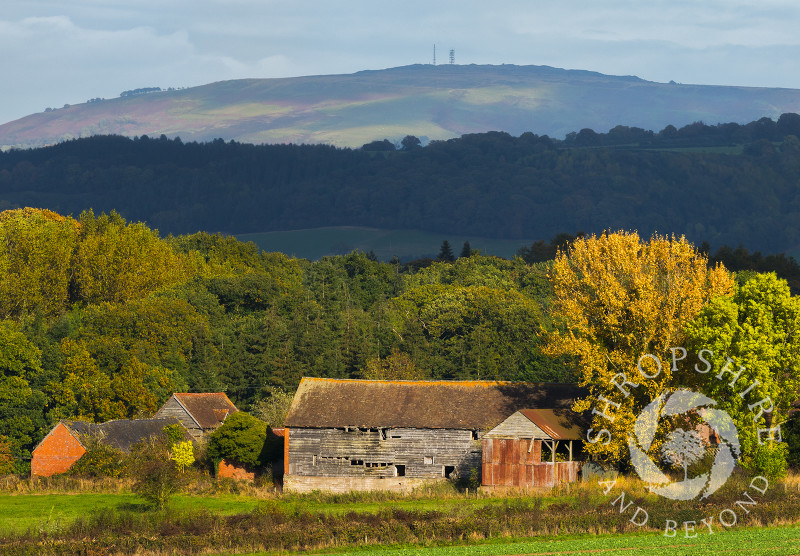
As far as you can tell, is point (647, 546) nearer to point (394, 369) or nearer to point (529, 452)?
point (529, 452)

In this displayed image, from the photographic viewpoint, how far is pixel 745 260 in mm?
118438

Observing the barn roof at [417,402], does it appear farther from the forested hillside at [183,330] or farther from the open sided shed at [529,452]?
the forested hillside at [183,330]

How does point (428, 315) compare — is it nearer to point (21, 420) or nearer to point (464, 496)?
point (21, 420)

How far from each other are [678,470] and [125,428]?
3008 centimetres

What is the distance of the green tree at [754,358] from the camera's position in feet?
151

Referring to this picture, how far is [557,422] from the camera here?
53.1 m

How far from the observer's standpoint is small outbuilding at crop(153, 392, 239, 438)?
6806 cm

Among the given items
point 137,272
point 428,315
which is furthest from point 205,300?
point 428,315

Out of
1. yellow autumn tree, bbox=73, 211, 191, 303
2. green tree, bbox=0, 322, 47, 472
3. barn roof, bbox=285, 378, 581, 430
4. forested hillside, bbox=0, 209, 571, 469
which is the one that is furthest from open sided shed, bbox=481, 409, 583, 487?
yellow autumn tree, bbox=73, 211, 191, 303

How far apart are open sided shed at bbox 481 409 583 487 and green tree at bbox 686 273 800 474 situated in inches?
282

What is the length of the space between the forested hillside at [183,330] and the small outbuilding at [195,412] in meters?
3.65

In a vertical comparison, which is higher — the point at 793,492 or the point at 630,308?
the point at 630,308

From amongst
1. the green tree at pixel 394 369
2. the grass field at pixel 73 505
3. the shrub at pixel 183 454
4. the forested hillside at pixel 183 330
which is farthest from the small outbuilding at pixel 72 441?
the green tree at pixel 394 369

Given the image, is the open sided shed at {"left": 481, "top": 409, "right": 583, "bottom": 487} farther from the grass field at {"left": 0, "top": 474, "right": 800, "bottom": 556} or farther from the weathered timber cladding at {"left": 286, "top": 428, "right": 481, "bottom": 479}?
the grass field at {"left": 0, "top": 474, "right": 800, "bottom": 556}
